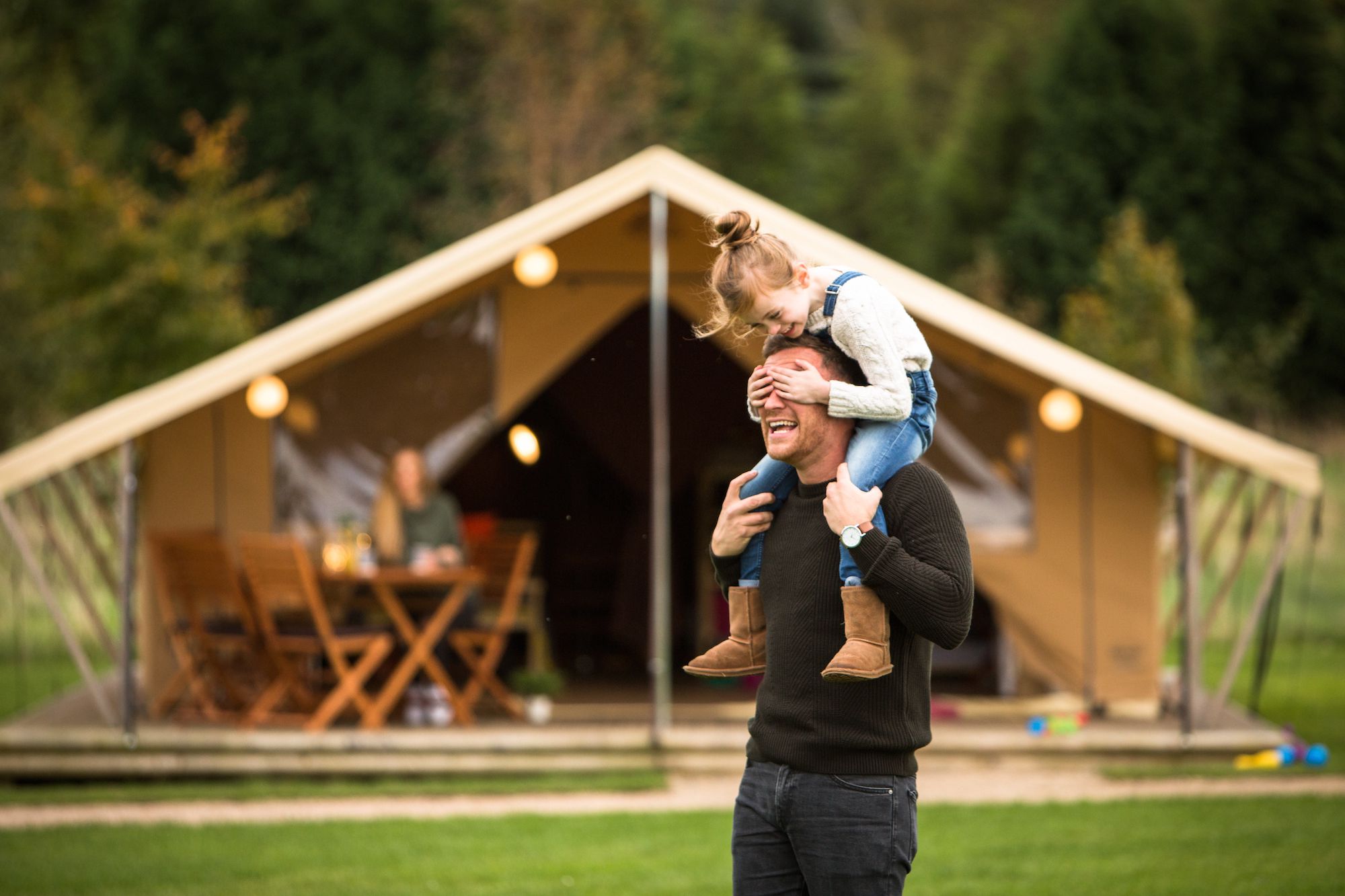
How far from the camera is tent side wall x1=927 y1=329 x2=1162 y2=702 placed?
8.05m

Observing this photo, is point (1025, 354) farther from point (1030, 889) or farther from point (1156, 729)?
point (1030, 889)

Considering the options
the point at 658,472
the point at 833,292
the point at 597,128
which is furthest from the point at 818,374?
the point at 597,128

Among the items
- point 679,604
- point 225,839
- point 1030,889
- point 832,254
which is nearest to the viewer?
point 1030,889

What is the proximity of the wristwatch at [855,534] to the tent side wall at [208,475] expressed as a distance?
6612 millimetres

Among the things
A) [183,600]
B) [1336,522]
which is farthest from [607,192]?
[1336,522]

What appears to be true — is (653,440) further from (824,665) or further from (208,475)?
(824,665)

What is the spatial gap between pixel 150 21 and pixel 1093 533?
2041 cm

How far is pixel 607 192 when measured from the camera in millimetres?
7211

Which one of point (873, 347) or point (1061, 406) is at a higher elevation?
point (1061, 406)

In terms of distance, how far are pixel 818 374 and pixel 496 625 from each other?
5.47m

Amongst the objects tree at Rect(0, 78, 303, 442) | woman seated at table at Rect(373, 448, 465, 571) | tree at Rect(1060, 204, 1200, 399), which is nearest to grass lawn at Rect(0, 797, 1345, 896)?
woman seated at table at Rect(373, 448, 465, 571)

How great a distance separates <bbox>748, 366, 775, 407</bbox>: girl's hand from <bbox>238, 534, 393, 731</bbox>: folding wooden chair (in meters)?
4.82

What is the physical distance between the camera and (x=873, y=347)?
101 inches

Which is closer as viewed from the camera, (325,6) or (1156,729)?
(1156,729)
